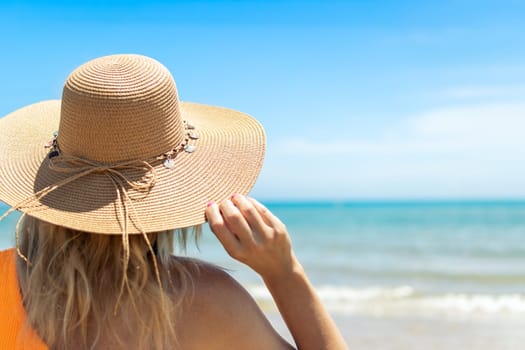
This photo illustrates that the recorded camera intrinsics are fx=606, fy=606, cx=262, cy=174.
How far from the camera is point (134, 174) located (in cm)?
132

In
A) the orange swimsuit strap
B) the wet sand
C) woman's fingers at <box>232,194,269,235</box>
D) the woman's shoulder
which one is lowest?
the wet sand

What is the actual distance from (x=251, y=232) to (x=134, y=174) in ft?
1.06

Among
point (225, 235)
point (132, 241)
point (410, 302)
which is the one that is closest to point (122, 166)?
point (132, 241)

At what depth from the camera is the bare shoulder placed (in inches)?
48.2

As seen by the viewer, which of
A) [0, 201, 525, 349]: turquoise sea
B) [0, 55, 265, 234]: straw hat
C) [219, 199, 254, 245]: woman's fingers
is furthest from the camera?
[0, 201, 525, 349]: turquoise sea

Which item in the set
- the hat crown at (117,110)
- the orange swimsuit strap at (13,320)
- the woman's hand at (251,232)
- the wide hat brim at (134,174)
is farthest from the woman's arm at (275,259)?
the orange swimsuit strap at (13,320)

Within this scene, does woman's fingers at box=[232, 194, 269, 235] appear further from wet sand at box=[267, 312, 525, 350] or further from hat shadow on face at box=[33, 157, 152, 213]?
wet sand at box=[267, 312, 525, 350]

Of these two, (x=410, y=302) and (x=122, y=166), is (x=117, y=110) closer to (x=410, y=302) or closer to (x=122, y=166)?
(x=122, y=166)

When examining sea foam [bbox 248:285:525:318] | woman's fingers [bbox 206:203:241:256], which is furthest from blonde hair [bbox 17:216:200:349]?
sea foam [bbox 248:285:525:318]

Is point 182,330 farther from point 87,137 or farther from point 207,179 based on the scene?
point 87,137

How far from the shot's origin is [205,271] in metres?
1.24

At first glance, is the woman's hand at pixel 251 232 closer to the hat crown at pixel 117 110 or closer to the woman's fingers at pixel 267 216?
the woman's fingers at pixel 267 216

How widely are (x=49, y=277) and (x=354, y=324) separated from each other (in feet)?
19.5

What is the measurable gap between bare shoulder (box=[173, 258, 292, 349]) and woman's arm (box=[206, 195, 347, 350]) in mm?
68
